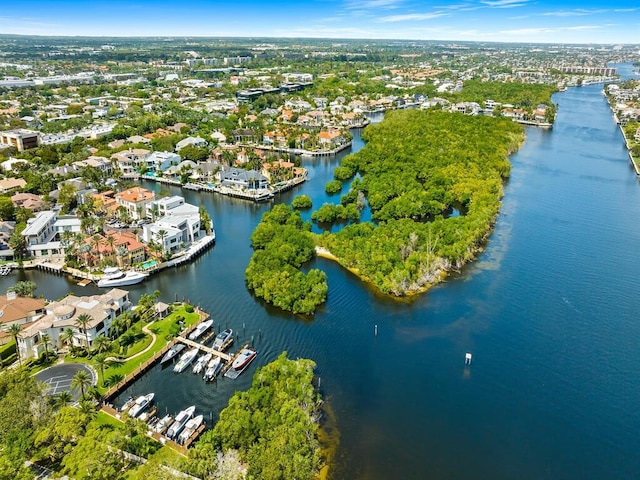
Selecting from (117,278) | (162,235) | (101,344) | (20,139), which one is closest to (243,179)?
(162,235)

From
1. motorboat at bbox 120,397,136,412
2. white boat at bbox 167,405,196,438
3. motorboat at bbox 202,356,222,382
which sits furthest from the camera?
motorboat at bbox 202,356,222,382

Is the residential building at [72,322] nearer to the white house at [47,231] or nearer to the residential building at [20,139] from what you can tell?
the white house at [47,231]

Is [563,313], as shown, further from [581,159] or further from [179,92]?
[179,92]

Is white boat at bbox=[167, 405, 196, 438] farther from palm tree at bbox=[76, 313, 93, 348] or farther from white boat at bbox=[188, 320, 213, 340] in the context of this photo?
palm tree at bbox=[76, 313, 93, 348]

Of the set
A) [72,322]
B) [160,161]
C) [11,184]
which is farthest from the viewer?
[160,161]

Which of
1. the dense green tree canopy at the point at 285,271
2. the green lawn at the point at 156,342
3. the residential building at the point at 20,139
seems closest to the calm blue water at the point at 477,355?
the dense green tree canopy at the point at 285,271

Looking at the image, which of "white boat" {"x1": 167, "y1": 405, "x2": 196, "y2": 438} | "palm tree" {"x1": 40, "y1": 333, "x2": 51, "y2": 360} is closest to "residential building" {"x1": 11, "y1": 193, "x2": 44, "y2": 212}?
"palm tree" {"x1": 40, "y1": 333, "x2": 51, "y2": 360}

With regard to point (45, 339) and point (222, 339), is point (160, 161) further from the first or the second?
point (222, 339)
